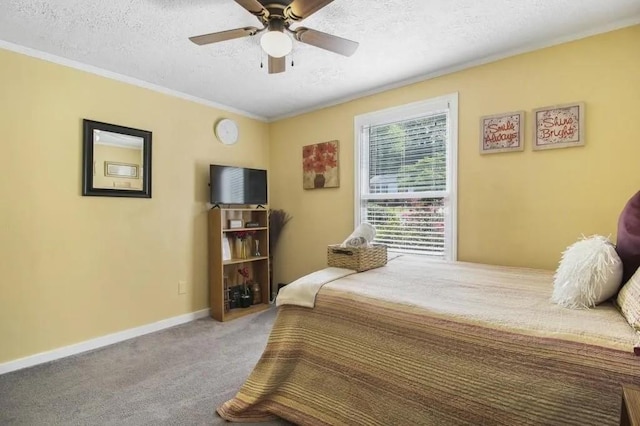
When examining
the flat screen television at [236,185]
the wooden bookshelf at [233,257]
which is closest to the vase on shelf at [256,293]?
the wooden bookshelf at [233,257]

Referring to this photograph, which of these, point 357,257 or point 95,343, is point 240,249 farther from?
point 357,257

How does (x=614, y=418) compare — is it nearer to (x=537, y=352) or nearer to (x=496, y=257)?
(x=537, y=352)

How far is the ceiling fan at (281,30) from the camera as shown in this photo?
1.61 m

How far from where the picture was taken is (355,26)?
6.81 feet

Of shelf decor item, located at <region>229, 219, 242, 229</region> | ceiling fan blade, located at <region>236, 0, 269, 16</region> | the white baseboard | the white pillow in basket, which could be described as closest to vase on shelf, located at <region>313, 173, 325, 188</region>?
shelf decor item, located at <region>229, 219, 242, 229</region>

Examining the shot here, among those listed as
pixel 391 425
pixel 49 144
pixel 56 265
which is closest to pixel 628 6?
pixel 391 425

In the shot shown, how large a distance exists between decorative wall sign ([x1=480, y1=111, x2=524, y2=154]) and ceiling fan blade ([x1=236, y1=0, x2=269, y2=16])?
6.24 ft

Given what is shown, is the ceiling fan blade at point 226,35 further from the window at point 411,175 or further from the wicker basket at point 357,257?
the window at point 411,175

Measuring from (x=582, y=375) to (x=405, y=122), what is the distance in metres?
2.49

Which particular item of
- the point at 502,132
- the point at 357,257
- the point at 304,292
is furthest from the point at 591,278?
the point at 502,132

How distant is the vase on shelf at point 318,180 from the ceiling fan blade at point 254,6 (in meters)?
2.05

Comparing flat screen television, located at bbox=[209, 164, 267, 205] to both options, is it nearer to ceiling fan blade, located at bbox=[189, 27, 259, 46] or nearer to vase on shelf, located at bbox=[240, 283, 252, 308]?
vase on shelf, located at bbox=[240, 283, 252, 308]

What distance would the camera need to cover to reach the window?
277cm

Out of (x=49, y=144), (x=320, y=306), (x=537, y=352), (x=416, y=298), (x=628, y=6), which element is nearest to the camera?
(x=537, y=352)
